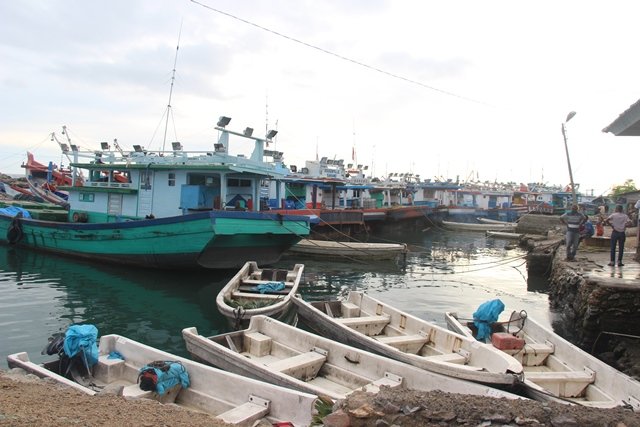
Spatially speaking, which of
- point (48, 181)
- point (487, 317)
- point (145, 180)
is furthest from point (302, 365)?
point (48, 181)

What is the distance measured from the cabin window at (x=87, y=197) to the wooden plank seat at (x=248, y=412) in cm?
1805

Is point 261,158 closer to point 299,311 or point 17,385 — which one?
point 299,311

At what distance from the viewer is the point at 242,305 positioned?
10.1 meters

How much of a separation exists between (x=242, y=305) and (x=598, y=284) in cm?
733

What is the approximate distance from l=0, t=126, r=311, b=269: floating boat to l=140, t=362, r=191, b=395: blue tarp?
8.86 meters

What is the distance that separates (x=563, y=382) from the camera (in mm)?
6820

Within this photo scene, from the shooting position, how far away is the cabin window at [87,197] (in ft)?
68.3

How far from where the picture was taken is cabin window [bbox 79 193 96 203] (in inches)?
819

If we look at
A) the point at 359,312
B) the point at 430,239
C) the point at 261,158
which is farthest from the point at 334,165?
the point at 359,312

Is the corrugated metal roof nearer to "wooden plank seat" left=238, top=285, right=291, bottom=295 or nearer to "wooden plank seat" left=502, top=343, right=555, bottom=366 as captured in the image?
"wooden plank seat" left=502, top=343, right=555, bottom=366

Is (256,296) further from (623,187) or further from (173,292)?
(623,187)

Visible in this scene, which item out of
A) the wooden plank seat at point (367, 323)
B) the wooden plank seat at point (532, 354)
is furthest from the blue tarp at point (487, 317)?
the wooden plank seat at point (367, 323)

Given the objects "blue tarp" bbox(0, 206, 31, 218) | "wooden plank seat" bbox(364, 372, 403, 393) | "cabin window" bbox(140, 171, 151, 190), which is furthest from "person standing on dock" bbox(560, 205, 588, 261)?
"blue tarp" bbox(0, 206, 31, 218)

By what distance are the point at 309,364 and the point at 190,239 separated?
9.54 meters
